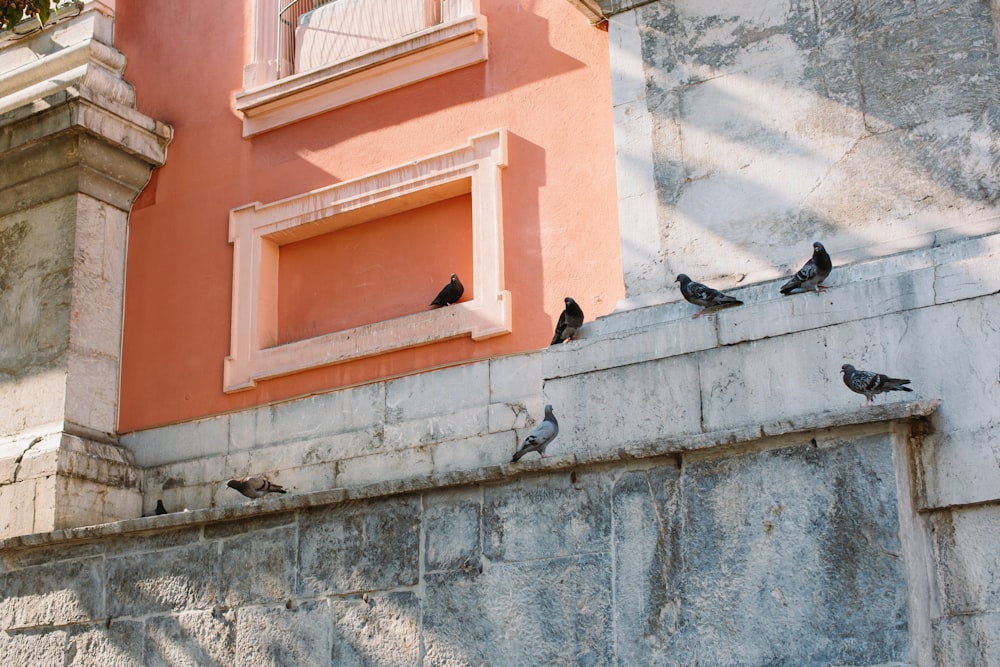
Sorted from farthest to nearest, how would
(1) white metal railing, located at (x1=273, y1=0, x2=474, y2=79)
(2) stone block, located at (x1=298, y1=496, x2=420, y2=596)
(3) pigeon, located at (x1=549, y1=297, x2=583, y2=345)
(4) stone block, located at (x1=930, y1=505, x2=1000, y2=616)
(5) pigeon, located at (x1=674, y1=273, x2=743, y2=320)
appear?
(1) white metal railing, located at (x1=273, y1=0, x2=474, y2=79), (3) pigeon, located at (x1=549, y1=297, x2=583, y2=345), (2) stone block, located at (x1=298, y1=496, x2=420, y2=596), (5) pigeon, located at (x1=674, y1=273, x2=743, y2=320), (4) stone block, located at (x1=930, y1=505, x2=1000, y2=616)

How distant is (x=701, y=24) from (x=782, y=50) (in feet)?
1.80

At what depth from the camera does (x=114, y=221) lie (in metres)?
11.1

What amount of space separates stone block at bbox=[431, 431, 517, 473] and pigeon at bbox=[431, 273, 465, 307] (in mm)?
976

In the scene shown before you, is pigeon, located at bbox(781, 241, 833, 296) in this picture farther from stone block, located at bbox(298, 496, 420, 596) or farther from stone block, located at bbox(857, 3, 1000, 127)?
stone block, located at bbox(298, 496, 420, 596)

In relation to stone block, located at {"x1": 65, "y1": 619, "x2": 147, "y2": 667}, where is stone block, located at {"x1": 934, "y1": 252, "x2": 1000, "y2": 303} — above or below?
above

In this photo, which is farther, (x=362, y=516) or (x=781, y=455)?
(x=362, y=516)

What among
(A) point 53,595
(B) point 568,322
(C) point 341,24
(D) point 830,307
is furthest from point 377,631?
(C) point 341,24

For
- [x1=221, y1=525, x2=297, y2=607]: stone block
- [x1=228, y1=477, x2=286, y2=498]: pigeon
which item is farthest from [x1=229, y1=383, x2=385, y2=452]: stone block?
[x1=221, y1=525, x2=297, y2=607]: stone block

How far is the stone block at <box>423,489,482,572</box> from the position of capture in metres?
7.55

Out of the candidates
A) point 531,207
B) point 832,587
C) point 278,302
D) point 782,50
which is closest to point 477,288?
point 531,207

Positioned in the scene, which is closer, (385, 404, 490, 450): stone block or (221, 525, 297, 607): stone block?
(221, 525, 297, 607): stone block

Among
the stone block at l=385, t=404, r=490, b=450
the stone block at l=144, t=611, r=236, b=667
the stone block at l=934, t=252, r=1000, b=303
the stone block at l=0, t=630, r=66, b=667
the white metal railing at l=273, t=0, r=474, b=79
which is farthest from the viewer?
the white metal railing at l=273, t=0, r=474, b=79

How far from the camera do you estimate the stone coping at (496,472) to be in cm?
649

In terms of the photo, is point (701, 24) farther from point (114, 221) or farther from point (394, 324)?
point (114, 221)
